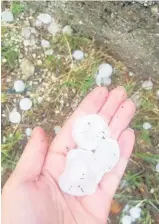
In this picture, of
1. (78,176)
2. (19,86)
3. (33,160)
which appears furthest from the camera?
(19,86)

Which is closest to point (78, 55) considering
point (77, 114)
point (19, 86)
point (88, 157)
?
point (19, 86)

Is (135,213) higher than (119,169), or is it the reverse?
(119,169)

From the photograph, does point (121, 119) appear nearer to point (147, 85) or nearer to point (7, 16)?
point (147, 85)

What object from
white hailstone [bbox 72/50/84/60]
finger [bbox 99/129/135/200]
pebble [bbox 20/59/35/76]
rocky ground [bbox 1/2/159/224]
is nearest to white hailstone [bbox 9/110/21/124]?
rocky ground [bbox 1/2/159/224]

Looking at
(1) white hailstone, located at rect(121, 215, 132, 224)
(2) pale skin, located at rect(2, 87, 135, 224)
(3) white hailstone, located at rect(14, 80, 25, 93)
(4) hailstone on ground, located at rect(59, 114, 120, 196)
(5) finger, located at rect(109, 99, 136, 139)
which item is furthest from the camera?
(3) white hailstone, located at rect(14, 80, 25, 93)

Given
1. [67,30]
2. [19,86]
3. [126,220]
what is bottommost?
[126,220]

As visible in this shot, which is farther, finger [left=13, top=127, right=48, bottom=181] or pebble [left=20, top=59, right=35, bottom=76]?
pebble [left=20, top=59, right=35, bottom=76]

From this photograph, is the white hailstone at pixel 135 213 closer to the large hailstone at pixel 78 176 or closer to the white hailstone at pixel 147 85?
the large hailstone at pixel 78 176

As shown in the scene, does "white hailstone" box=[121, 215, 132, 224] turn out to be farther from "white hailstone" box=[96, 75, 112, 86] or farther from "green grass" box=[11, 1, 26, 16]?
"green grass" box=[11, 1, 26, 16]
